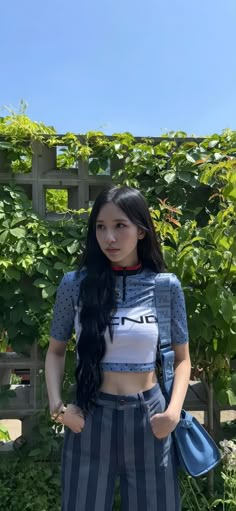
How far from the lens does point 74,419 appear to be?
1.41 m

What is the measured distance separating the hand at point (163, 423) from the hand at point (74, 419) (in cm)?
21

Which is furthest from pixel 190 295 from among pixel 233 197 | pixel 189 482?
pixel 189 482

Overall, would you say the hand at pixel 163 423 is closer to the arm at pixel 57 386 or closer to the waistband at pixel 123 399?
the waistband at pixel 123 399

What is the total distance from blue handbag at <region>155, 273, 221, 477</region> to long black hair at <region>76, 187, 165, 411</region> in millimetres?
113

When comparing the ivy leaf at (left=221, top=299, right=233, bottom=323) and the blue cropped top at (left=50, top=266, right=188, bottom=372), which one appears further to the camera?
the ivy leaf at (left=221, top=299, right=233, bottom=323)

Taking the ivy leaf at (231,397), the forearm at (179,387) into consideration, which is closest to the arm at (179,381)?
the forearm at (179,387)

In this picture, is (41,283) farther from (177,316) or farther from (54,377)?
(177,316)

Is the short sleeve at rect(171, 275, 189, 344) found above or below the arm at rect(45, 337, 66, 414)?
above

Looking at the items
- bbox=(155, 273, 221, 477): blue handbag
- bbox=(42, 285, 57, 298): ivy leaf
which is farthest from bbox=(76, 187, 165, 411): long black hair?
bbox=(42, 285, 57, 298): ivy leaf

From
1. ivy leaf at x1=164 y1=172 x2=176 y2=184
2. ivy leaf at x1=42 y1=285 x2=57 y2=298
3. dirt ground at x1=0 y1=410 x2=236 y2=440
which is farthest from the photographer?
dirt ground at x1=0 y1=410 x2=236 y2=440

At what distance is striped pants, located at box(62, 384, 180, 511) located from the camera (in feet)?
4.64

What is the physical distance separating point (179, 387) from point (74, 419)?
0.33 metres

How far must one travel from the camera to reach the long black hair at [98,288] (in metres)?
1.43

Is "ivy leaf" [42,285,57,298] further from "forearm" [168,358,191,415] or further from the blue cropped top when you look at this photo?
"forearm" [168,358,191,415]
